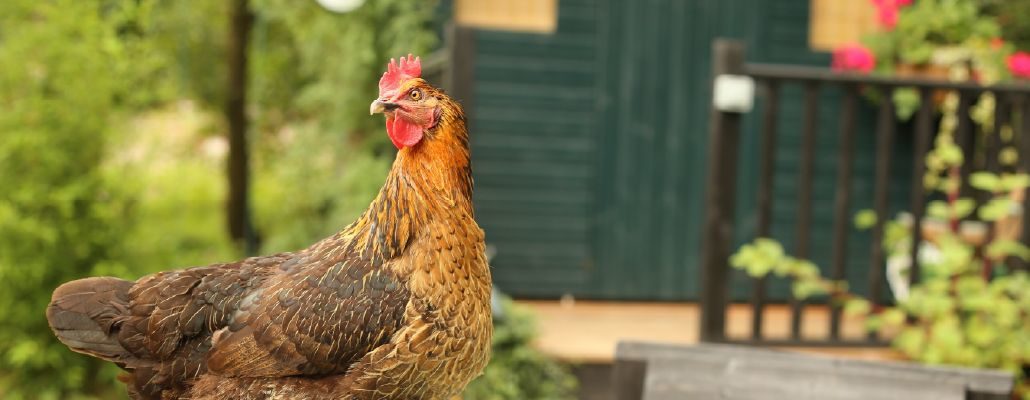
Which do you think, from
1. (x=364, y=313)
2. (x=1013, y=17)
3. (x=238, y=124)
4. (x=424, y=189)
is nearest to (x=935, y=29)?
(x=1013, y=17)

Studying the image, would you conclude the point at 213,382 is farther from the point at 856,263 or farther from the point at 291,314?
the point at 856,263

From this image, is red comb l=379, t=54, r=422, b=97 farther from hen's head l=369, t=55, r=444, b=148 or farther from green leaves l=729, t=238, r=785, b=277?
green leaves l=729, t=238, r=785, b=277

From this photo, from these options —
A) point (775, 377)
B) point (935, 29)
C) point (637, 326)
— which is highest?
point (935, 29)

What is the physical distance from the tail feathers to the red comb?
72 centimetres

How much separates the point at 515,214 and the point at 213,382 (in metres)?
4.47

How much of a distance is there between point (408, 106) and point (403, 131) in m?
0.05

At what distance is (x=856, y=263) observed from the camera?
653 cm

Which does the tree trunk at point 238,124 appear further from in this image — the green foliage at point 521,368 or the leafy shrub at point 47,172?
the green foliage at point 521,368

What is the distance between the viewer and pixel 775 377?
303cm

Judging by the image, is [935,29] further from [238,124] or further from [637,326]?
[238,124]

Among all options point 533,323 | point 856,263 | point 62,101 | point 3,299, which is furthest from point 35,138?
point 856,263

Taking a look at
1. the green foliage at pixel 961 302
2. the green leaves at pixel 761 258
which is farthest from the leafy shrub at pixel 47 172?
the green foliage at pixel 961 302

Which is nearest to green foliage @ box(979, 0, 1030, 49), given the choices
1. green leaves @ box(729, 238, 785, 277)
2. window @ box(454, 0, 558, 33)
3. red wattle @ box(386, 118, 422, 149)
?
window @ box(454, 0, 558, 33)

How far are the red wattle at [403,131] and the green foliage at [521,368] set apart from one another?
2993 millimetres
